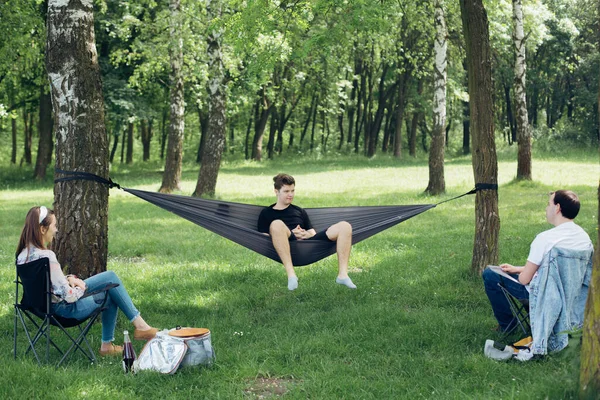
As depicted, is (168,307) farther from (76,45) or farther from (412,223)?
(412,223)

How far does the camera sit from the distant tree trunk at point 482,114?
582cm

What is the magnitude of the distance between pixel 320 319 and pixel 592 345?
2.34 m

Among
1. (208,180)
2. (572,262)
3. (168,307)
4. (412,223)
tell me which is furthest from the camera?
(208,180)

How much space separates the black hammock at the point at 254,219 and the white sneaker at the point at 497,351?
161 centimetres

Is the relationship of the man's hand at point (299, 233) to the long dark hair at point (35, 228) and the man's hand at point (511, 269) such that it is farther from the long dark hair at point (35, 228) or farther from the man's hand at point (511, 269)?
the long dark hair at point (35, 228)

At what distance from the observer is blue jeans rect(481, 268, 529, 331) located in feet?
14.6

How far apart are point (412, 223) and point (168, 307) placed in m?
5.27

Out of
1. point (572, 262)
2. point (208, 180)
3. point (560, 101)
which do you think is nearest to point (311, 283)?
point (572, 262)

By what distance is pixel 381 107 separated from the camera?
96.6ft

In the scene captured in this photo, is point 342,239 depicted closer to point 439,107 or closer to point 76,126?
point 76,126

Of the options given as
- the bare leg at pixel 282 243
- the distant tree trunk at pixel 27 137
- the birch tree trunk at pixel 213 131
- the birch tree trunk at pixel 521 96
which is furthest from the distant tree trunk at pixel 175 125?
the distant tree trunk at pixel 27 137

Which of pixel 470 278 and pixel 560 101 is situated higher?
pixel 560 101

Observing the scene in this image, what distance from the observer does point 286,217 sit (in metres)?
6.05

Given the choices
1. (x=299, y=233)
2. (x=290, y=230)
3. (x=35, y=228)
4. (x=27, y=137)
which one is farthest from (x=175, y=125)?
(x=27, y=137)
